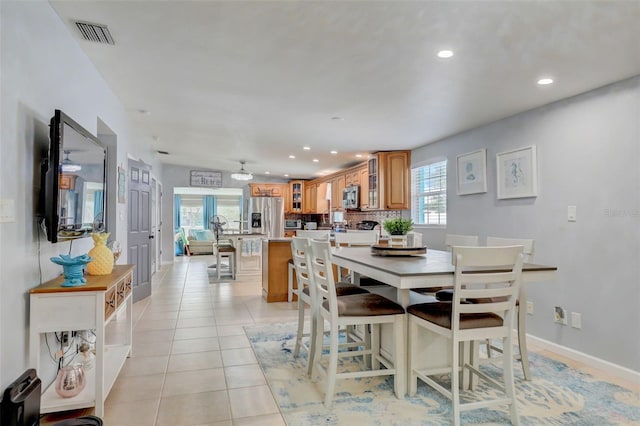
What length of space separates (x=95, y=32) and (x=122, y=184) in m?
2.28

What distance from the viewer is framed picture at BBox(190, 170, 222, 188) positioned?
974cm

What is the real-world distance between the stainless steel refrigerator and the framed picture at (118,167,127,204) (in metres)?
5.43

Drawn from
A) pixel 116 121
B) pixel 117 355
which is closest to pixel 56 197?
pixel 117 355

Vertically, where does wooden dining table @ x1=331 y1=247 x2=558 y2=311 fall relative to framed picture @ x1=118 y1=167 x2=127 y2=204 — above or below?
below

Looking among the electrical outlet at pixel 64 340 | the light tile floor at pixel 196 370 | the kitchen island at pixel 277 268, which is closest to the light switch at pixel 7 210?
the electrical outlet at pixel 64 340

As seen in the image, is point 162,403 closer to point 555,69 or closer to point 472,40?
point 472,40

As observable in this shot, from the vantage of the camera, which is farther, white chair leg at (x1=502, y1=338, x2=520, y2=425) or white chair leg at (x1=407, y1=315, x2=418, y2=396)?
white chair leg at (x1=407, y1=315, x2=418, y2=396)

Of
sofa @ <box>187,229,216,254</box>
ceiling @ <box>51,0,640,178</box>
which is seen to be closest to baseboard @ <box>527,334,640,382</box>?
ceiling @ <box>51,0,640,178</box>

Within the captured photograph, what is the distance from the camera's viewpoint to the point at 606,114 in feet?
9.57

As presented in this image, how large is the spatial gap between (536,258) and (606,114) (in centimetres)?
140

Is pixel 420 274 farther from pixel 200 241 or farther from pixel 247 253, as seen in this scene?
pixel 200 241

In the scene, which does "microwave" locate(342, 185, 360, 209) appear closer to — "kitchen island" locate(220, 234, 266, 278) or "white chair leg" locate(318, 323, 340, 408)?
"kitchen island" locate(220, 234, 266, 278)

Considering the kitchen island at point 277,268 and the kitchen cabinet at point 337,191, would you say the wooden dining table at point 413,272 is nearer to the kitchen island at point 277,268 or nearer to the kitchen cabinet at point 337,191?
the kitchen island at point 277,268

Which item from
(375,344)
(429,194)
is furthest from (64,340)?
(429,194)
